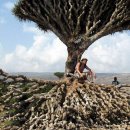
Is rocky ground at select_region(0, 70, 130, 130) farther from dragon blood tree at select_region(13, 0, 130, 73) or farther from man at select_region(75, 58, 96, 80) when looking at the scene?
dragon blood tree at select_region(13, 0, 130, 73)

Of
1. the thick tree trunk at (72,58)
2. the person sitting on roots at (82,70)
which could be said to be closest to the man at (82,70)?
the person sitting on roots at (82,70)

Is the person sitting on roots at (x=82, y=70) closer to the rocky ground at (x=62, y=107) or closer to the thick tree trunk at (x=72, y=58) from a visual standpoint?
the rocky ground at (x=62, y=107)

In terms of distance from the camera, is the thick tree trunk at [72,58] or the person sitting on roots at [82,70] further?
the thick tree trunk at [72,58]

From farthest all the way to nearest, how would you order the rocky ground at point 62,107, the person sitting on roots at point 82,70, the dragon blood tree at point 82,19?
the dragon blood tree at point 82,19 < the person sitting on roots at point 82,70 < the rocky ground at point 62,107

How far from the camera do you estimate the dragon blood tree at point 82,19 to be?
61.2ft

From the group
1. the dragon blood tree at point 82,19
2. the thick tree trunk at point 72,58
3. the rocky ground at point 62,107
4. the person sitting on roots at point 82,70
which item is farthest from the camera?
the thick tree trunk at point 72,58

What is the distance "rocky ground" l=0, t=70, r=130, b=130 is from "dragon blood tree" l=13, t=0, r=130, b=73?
4.65 metres

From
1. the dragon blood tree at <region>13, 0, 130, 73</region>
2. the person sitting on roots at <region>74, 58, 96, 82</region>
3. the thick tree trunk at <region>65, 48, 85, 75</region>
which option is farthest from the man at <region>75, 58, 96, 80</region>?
the thick tree trunk at <region>65, 48, 85, 75</region>

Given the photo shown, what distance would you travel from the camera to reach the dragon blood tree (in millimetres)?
18641

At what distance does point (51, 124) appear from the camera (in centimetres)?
1249

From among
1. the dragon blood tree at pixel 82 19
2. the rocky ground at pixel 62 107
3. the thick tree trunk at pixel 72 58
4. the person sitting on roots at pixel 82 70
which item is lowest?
the rocky ground at pixel 62 107

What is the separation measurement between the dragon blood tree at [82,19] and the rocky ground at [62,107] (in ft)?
15.3

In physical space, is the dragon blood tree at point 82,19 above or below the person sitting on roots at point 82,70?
above

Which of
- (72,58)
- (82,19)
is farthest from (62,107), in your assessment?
(82,19)
